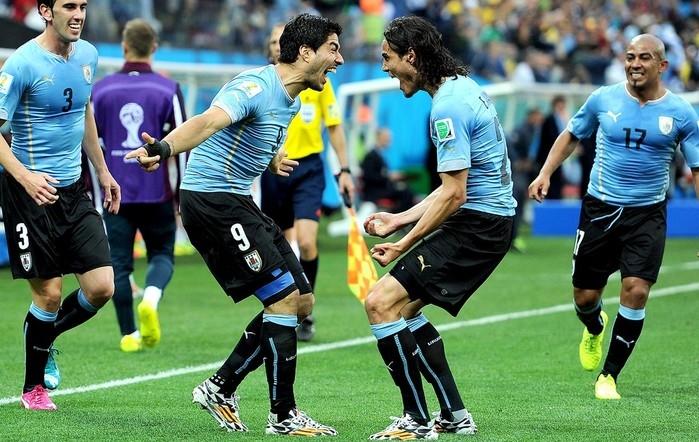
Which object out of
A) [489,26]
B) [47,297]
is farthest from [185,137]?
[489,26]

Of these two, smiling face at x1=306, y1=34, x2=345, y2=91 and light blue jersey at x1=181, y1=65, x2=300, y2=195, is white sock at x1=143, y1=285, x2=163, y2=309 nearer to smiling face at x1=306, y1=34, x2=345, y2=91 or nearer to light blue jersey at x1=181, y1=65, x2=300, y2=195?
light blue jersey at x1=181, y1=65, x2=300, y2=195

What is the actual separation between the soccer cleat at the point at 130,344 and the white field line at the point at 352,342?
33.0 inches

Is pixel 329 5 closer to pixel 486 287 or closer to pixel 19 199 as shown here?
pixel 486 287

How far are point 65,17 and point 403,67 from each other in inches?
74.2

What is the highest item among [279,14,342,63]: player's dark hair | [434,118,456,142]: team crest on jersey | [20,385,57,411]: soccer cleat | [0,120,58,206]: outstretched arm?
[279,14,342,63]: player's dark hair

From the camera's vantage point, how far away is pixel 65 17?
24.0ft

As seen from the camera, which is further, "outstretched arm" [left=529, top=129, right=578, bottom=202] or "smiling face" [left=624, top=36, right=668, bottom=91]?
"outstretched arm" [left=529, top=129, right=578, bottom=202]

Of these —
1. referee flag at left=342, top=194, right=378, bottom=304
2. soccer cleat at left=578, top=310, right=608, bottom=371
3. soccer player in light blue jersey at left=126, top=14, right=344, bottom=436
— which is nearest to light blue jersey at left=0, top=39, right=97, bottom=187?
soccer player in light blue jersey at left=126, top=14, right=344, bottom=436

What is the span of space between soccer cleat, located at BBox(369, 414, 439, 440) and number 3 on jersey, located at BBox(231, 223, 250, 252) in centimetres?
115

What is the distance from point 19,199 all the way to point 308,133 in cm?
399

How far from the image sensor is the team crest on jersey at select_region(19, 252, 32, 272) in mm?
7484

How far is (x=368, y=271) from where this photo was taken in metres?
10.2

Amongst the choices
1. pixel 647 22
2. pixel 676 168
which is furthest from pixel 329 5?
pixel 647 22

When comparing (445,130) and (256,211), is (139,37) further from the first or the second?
(445,130)
